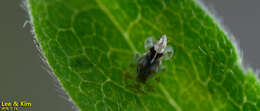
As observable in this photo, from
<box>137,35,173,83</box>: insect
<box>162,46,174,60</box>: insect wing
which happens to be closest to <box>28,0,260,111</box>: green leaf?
<box>162,46,174,60</box>: insect wing

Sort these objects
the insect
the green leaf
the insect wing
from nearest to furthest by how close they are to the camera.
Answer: the green leaf
the insect wing
the insect

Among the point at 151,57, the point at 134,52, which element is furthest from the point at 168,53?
the point at 151,57

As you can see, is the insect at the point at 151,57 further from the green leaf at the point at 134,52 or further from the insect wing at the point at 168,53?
the green leaf at the point at 134,52

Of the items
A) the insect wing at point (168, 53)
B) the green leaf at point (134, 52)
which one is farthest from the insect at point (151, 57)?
the green leaf at point (134, 52)

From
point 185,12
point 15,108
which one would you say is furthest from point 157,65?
point 15,108

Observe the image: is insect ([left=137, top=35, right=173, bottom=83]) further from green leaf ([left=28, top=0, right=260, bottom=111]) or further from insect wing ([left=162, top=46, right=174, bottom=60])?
green leaf ([left=28, top=0, right=260, bottom=111])

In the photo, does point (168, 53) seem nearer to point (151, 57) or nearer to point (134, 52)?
point (134, 52)
